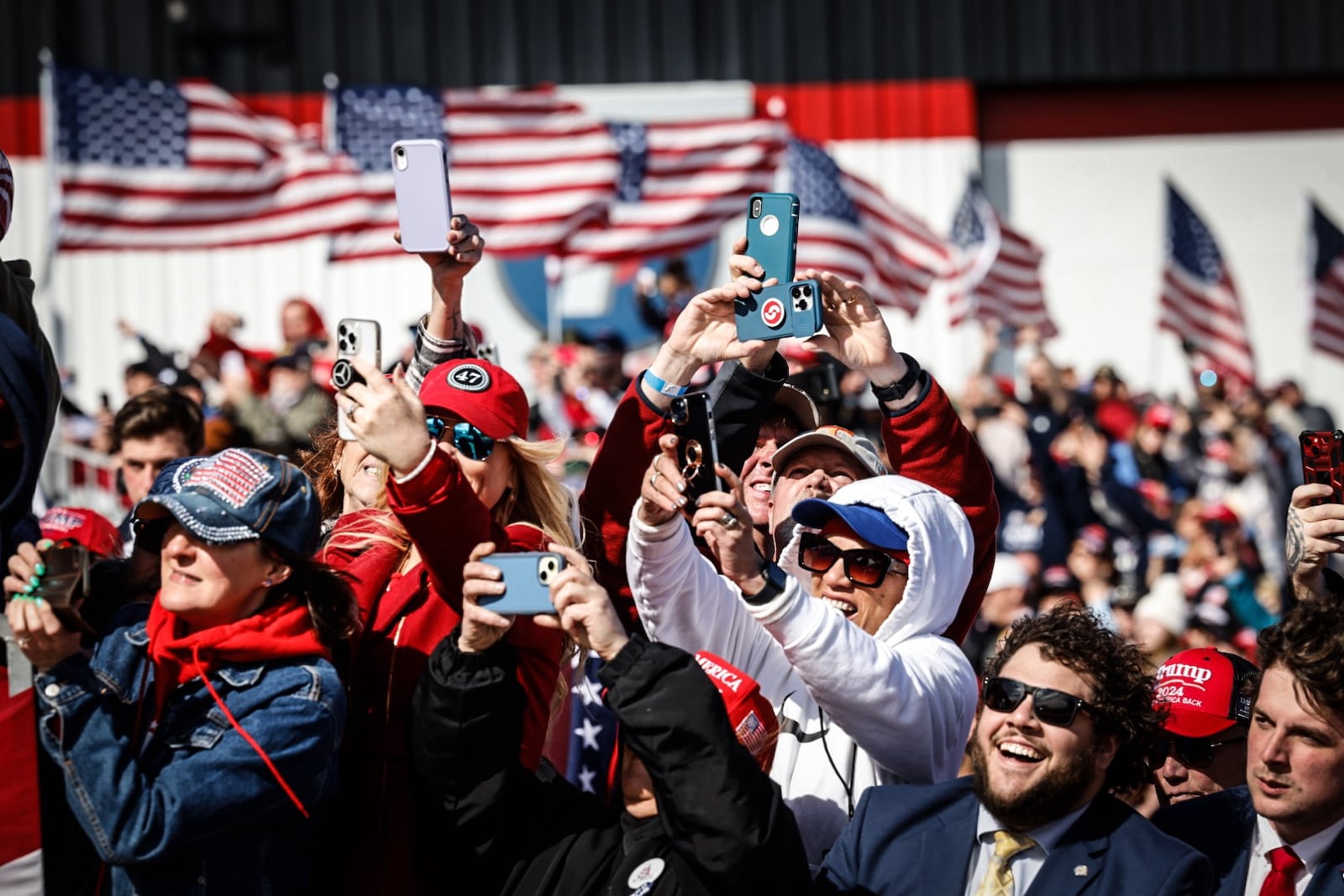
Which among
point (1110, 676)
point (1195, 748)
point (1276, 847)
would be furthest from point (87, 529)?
point (1276, 847)

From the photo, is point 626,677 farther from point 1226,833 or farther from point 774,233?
point 1226,833

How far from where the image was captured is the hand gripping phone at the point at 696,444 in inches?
127

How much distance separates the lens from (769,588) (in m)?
3.17

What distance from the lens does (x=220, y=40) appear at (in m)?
21.0

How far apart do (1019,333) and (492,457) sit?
1188cm

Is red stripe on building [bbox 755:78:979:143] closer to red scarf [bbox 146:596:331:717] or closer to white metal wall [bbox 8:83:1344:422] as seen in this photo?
white metal wall [bbox 8:83:1344:422]

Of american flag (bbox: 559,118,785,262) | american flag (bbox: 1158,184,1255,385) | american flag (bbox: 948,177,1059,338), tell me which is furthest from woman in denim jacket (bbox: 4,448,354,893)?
american flag (bbox: 1158,184,1255,385)

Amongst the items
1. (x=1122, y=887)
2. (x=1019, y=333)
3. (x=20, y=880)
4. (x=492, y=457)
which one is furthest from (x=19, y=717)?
(x=1019, y=333)

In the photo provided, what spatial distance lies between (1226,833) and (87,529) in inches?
110

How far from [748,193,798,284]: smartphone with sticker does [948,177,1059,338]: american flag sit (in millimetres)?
11011

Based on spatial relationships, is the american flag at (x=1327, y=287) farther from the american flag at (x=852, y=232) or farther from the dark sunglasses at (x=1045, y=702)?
the dark sunglasses at (x=1045, y=702)

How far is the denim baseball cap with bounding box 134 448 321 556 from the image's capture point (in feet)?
9.79

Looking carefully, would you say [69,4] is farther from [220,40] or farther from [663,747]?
[663,747]

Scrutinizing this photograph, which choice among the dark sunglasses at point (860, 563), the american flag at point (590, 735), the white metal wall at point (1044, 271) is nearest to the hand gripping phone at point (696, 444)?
the dark sunglasses at point (860, 563)
